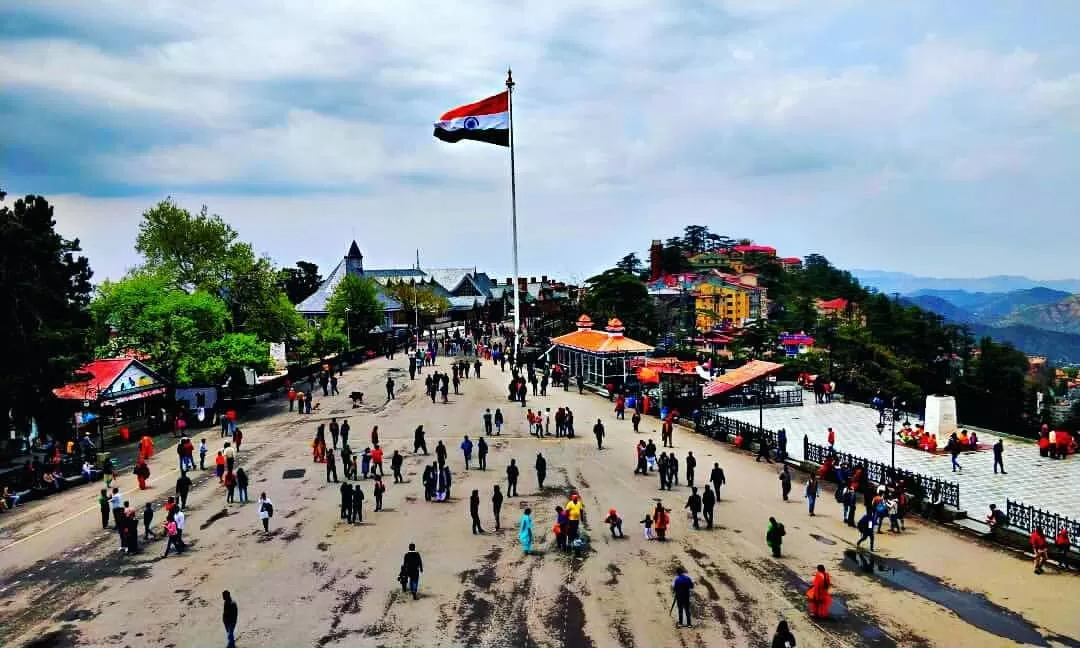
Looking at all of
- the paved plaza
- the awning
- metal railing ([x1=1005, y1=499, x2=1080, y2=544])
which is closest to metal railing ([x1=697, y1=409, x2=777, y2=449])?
the paved plaza

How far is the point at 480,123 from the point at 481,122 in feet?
0.29

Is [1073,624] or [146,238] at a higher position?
[146,238]

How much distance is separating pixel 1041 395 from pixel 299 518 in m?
81.8

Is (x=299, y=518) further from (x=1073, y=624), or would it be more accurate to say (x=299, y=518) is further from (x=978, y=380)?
(x=978, y=380)

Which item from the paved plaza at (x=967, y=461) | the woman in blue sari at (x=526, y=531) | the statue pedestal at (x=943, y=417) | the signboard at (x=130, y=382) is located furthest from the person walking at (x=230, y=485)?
the statue pedestal at (x=943, y=417)

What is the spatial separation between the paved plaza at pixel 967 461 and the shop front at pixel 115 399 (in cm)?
2985

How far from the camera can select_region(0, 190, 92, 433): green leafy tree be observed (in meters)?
29.5

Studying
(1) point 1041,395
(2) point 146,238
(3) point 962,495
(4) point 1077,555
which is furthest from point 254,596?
(1) point 1041,395

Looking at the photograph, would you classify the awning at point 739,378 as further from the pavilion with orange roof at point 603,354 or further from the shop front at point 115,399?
the shop front at point 115,399

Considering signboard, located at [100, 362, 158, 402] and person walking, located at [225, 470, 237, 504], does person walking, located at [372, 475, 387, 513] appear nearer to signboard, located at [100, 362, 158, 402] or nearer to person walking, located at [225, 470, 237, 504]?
person walking, located at [225, 470, 237, 504]

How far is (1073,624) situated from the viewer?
15.6 m

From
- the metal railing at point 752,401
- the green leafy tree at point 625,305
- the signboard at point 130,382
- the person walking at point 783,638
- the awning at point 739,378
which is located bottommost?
the person walking at point 783,638

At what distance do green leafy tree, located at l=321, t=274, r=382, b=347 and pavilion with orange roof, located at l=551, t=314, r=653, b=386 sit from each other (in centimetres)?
2758

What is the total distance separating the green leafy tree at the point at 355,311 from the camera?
72312 millimetres
